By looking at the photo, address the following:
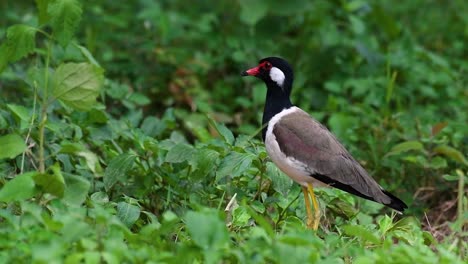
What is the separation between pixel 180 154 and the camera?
5.19 meters

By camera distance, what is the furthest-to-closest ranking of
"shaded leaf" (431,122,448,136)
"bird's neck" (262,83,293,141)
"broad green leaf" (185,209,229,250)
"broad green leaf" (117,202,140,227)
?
"shaded leaf" (431,122,448,136), "bird's neck" (262,83,293,141), "broad green leaf" (117,202,140,227), "broad green leaf" (185,209,229,250)

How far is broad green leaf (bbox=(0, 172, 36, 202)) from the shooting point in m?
4.28

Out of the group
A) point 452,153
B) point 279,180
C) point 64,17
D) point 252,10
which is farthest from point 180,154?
point 252,10

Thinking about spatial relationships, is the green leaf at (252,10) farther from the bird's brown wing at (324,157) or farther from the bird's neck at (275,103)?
the bird's brown wing at (324,157)

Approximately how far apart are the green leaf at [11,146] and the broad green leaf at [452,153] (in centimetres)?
268

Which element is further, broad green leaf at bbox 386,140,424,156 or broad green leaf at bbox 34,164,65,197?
broad green leaf at bbox 386,140,424,156

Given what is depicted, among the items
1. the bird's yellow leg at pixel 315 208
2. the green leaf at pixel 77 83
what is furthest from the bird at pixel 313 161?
the green leaf at pixel 77 83

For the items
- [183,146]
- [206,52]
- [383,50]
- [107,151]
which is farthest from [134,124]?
[383,50]

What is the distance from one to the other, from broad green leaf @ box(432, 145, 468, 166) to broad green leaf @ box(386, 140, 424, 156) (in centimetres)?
11

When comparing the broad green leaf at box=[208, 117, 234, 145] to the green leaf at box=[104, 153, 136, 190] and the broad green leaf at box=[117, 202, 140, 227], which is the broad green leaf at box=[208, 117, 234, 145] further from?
the broad green leaf at box=[117, 202, 140, 227]

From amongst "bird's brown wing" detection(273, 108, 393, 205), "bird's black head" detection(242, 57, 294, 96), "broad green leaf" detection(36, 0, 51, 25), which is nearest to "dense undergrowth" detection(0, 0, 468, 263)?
"broad green leaf" detection(36, 0, 51, 25)

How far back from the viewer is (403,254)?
160 inches

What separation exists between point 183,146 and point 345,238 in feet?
3.06

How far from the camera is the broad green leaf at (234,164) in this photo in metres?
4.94
